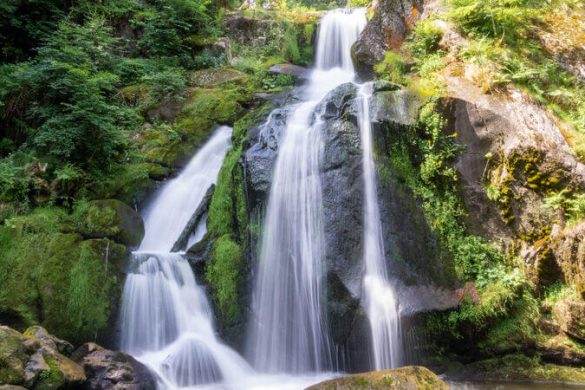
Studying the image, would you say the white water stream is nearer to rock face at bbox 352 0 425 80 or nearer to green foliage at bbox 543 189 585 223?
green foliage at bbox 543 189 585 223

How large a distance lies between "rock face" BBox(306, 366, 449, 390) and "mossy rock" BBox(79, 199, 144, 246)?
14.7 feet

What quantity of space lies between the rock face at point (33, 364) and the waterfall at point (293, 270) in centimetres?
279

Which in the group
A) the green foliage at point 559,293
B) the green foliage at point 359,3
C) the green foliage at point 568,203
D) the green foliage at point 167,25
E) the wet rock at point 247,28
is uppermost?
the green foliage at point 359,3

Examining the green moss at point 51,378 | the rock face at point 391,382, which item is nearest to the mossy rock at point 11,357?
the green moss at point 51,378

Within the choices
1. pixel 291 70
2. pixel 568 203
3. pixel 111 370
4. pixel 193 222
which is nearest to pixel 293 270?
pixel 193 222

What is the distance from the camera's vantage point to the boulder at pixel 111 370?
15.8 ft

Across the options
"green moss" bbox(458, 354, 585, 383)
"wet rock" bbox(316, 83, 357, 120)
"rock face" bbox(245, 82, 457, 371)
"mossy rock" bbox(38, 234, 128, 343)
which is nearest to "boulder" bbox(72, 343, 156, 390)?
"mossy rock" bbox(38, 234, 128, 343)

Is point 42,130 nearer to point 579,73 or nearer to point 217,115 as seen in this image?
point 217,115

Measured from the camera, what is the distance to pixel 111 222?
682 centimetres

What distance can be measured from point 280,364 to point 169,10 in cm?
1187

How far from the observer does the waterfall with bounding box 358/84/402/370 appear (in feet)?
19.5

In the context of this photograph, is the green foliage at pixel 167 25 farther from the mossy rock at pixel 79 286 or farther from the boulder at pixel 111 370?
the boulder at pixel 111 370

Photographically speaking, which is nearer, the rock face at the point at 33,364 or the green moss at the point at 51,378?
the rock face at the point at 33,364

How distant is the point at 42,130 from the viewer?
7117mm
